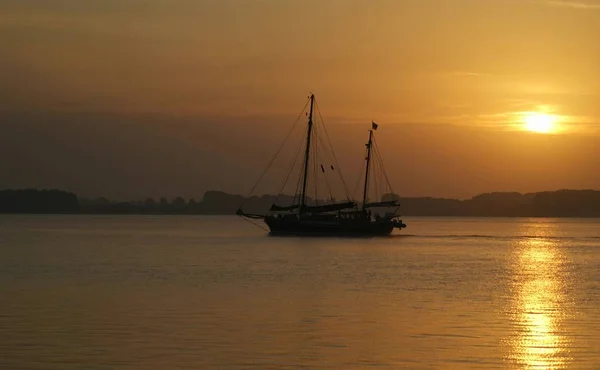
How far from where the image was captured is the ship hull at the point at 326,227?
126137 mm

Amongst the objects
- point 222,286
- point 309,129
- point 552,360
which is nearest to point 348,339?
point 552,360

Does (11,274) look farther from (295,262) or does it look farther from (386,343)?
(386,343)

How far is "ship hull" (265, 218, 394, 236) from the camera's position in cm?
12614

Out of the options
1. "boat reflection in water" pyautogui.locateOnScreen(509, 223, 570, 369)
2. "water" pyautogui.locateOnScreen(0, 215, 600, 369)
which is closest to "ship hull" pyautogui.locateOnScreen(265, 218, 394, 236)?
"boat reflection in water" pyautogui.locateOnScreen(509, 223, 570, 369)

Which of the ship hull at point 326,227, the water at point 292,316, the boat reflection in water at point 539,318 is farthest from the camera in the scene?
the ship hull at point 326,227

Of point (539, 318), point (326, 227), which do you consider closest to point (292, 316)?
point (539, 318)

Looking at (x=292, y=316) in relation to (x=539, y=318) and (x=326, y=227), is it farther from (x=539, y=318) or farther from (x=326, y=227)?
(x=326, y=227)

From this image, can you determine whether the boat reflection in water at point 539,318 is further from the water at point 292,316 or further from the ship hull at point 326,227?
the ship hull at point 326,227

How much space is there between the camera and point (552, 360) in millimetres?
27109

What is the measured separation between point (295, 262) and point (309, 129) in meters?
48.5

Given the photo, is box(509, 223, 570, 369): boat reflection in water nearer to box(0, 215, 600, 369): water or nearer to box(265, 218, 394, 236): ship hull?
box(0, 215, 600, 369): water

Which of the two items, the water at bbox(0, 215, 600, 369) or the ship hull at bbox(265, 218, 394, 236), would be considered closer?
the water at bbox(0, 215, 600, 369)

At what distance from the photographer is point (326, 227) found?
12706 cm

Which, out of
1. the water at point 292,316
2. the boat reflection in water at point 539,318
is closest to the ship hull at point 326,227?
the boat reflection in water at point 539,318
